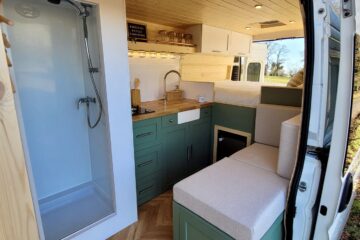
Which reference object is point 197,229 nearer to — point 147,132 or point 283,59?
point 147,132

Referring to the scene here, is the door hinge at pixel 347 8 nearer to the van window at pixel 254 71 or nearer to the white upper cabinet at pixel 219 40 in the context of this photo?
the white upper cabinet at pixel 219 40

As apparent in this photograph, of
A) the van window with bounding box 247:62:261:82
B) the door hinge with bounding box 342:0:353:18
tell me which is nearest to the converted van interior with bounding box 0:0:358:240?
the door hinge with bounding box 342:0:353:18

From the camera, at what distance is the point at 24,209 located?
0.53 metres

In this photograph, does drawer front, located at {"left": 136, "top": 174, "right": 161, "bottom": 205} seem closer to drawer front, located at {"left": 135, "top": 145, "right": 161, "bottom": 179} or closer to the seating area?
drawer front, located at {"left": 135, "top": 145, "right": 161, "bottom": 179}

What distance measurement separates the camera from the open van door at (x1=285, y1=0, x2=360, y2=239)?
870 mm

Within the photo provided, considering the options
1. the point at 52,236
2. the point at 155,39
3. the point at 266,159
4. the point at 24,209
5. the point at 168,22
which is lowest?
the point at 52,236

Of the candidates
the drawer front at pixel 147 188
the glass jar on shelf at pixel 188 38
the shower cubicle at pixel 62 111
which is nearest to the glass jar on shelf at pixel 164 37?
the glass jar on shelf at pixel 188 38

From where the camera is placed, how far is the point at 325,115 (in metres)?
0.96

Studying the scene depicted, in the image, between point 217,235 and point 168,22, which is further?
point 168,22

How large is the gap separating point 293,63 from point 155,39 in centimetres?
243

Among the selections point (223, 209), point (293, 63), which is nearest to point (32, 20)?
point (223, 209)

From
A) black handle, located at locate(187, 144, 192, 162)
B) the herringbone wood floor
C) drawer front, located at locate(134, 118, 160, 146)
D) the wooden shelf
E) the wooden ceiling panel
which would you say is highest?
the wooden ceiling panel

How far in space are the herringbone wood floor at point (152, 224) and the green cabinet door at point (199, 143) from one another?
595 millimetres

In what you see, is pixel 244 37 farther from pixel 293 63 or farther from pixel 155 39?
pixel 155 39
